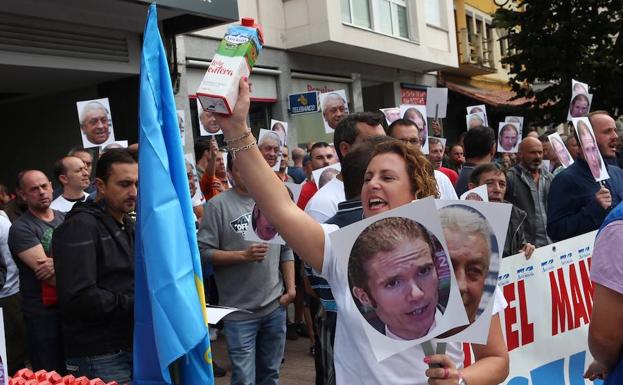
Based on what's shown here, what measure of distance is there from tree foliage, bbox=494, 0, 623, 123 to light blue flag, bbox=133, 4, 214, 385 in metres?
16.3

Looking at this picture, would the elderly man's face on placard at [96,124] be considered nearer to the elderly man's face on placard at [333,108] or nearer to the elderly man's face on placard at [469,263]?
the elderly man's face on placard at [333,108]

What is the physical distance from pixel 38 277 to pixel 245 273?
51.0 inches

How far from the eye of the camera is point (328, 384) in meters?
2.97

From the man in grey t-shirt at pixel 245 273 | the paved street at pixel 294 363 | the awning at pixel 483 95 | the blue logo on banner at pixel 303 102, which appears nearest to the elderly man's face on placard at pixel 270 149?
the paved street at pixel 294 363

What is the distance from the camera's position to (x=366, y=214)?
6.65ft

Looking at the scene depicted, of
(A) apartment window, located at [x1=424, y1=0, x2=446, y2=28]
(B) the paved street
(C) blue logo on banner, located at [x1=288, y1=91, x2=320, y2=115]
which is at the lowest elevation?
(B) the paved street

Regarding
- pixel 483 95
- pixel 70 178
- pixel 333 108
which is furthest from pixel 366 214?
pixel 483 95

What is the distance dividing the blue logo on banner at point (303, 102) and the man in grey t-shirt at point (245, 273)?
9.02 metres

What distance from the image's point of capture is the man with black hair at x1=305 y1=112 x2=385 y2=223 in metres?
3.40

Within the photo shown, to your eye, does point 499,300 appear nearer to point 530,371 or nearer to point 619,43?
point 530,371

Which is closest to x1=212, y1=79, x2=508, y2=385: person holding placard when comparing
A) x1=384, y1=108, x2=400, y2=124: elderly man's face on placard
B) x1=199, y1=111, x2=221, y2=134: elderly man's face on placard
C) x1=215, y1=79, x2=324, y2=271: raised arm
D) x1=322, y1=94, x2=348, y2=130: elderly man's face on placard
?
x1=215, y1=79, x2=324, y2=271: raised arm

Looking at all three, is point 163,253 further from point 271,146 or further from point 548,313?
point 271,146

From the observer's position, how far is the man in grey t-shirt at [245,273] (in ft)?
13.6

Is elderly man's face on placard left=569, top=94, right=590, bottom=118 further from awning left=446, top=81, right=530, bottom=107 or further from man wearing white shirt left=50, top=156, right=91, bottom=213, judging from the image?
awning left=446, top=81, right=530, bottom=107
